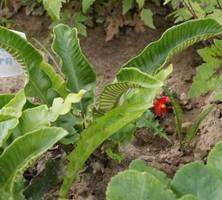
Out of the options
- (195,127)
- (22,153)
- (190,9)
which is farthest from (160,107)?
(22,153)

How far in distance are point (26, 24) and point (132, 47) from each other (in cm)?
57

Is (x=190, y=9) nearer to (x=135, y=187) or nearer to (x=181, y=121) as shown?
(x=181, y=121)

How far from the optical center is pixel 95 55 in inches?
126

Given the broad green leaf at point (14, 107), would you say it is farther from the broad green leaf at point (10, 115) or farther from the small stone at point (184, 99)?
the small stone at point (184, 99)

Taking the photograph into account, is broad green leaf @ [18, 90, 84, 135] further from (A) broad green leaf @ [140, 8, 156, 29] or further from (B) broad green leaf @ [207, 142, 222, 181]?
(A) broad green leaf @ [140, 8, 156, 29]

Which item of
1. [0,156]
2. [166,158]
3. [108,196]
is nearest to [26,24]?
[166,158]

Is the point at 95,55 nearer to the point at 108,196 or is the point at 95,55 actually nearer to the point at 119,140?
the point at 119,140

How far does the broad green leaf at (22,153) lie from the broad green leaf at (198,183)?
14.1 inches

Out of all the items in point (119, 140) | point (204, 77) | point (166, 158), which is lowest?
point (166, 158)

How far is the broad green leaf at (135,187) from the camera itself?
5.80ft

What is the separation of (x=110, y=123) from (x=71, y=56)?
341 millimetres

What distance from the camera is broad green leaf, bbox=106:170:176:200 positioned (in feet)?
5.80

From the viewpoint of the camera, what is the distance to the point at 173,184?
74.7 inches

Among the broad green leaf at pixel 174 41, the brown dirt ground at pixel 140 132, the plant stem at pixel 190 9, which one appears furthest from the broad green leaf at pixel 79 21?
the broad green leaf at pixel 174 41
